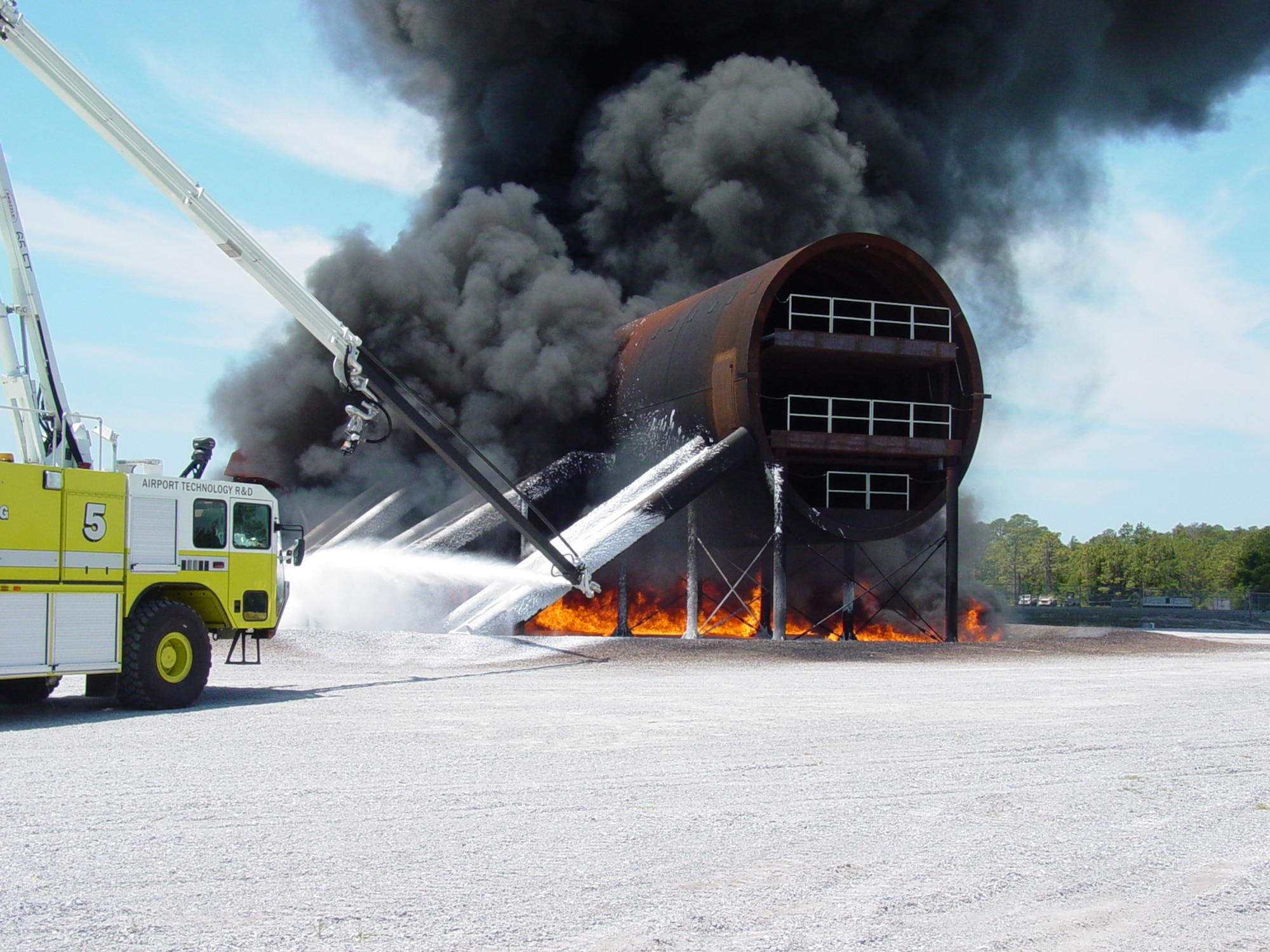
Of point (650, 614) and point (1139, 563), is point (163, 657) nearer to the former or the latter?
Result: point (650, 614)

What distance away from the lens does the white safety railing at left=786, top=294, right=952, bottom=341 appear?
23.9 meters

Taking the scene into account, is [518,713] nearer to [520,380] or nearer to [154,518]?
[154,518]

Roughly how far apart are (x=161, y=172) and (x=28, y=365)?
3056 mm

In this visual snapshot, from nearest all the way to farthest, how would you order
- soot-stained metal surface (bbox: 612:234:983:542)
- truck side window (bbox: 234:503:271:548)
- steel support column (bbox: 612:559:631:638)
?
1. truck side window (bbox: 234:503:271:548)
2. soot-stained metal surface (bbox: 612:234:983:542)
3. steel support column (bbox: 612:559:631:638)

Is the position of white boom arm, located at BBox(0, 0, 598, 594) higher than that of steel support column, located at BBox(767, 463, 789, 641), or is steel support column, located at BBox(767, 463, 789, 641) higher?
white boom arm, located at BBox(0, 0, 598, 594)

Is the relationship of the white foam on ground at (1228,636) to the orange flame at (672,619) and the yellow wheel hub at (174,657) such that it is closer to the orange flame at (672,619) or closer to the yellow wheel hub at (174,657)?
the orange flame at (672,619)

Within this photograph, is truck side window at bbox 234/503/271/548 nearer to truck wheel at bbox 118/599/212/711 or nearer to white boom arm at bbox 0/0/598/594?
truck wheel at bbox 118/599/212/711

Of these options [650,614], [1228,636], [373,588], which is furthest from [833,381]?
[1228,636]

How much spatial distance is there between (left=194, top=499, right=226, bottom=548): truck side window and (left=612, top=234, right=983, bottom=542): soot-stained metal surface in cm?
1088

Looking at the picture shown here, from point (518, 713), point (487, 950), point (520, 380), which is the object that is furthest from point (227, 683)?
point (520, 380)

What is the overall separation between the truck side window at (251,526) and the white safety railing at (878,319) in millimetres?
12697

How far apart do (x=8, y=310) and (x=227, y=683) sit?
5.08 m

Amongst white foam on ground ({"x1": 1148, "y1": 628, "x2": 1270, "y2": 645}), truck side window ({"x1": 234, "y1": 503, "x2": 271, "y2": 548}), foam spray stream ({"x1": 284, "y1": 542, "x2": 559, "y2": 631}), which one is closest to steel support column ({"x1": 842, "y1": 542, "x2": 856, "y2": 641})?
foam spray stream ({"x1": 284, "y1": 542, "x2": 559, "y2": 631})

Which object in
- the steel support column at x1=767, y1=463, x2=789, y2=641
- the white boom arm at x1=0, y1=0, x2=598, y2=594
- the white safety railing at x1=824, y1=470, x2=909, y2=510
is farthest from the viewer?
the white safety railing at x1=824, y1=470, x2=909, y2=510
